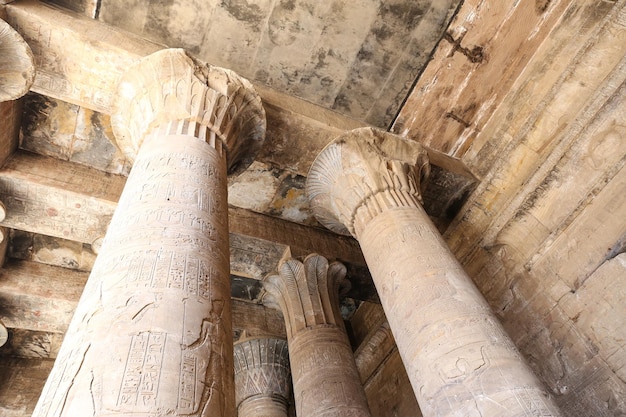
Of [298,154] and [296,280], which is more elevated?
[298,154]

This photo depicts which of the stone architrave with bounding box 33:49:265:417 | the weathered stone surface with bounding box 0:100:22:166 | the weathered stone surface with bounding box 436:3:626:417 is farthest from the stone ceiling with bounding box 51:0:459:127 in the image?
the stone architrave with bounding box 33:49:265:417

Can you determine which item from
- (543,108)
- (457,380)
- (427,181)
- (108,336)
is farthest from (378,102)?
(108,336)

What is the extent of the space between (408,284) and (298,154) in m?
2.45

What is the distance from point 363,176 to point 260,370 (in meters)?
3.62

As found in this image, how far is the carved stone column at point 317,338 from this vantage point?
15.4 ft

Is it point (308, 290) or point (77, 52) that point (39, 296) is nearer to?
point (77, 52)

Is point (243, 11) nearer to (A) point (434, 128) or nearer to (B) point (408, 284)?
(A) point (434, 128)

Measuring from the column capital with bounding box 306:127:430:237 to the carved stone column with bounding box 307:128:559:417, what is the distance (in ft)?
0.04

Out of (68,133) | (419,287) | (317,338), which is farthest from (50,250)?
(419,287)

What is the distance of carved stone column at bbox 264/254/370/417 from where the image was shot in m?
4.70

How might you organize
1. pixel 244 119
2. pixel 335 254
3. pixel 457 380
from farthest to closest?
pixel 335 254 → pixel 244 119 → pixel 457 380

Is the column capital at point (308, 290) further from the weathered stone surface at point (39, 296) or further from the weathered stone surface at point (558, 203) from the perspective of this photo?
the weathered stone surface at point (558, 203)

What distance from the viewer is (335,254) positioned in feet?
20.9

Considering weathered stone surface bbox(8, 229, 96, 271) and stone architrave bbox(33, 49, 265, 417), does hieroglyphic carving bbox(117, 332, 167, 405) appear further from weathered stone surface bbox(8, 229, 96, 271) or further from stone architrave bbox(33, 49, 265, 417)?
weathered stone surface bbox(8, 229, 96, 271)
